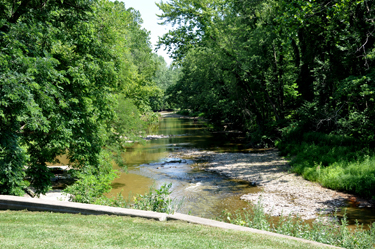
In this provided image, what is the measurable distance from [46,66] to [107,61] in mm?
3862

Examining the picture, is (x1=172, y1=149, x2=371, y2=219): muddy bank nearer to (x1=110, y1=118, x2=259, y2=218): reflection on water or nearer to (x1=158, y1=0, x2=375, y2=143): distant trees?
(x1=110, y1=118, x2=259, y2=218): reflection on water

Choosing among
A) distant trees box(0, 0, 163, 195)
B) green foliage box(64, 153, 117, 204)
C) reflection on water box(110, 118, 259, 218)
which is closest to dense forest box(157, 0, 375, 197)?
reflection on water box(110, 118, 259, 218)

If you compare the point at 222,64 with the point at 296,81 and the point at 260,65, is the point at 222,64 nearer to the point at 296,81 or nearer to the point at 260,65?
the point at 260,65

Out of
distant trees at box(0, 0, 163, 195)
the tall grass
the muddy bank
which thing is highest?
distant trees at box(0, 0, 163, 195)

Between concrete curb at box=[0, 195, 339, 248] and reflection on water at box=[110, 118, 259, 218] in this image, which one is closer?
concrete curb at box=[0, 195, 339, 248]

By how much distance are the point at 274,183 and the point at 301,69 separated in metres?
11.7

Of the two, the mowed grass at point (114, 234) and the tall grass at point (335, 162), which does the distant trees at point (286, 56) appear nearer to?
the tall grass at point (335, 162)

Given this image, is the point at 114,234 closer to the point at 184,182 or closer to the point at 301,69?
the point at 184,182

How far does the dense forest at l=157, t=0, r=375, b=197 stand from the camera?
1502 centimetres

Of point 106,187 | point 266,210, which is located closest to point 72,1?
point 106,187

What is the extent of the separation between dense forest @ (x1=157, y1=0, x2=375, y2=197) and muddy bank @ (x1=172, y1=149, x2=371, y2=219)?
944 millimetres

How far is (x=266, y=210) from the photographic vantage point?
12.0 m

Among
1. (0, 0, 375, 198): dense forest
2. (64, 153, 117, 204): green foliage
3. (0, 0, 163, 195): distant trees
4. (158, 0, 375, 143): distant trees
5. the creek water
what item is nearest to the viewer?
(0, 0, 163, 195): distant trees

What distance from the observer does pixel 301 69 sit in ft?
78.6
